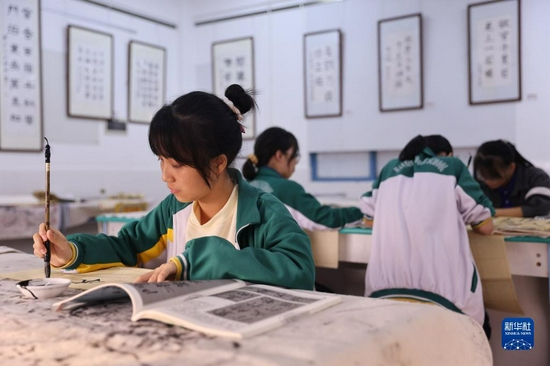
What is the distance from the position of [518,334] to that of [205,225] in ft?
4.53

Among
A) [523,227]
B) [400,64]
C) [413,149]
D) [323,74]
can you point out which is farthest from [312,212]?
[323,74]

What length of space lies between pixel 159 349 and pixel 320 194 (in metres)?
3.77

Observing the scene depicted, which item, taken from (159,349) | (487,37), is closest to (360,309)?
(159,349)

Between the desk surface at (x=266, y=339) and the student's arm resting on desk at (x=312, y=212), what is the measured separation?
1.40 meters

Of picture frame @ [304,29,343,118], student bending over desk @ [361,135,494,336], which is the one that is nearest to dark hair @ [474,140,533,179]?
student bending over desk @ [361,135,494,336]

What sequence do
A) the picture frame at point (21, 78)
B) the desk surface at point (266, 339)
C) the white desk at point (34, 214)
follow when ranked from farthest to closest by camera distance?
the picture frame at point (21, 78) → the white desk at point (34, 214) → the desk surface at point (266, 339)

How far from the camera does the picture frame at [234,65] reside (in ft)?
15.4

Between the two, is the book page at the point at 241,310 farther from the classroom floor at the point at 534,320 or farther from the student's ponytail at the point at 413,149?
the classroom floor at the point at 534,320

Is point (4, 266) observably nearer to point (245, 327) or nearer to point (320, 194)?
point (245, 327)

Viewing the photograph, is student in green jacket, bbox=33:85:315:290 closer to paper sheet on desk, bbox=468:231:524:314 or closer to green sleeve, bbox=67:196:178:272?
green sleeve, bbox=67:196:178:272

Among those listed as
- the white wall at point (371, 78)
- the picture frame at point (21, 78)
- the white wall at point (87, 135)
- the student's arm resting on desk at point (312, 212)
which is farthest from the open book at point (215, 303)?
the picture frame at point (21, 78)

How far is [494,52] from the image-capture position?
144 inches

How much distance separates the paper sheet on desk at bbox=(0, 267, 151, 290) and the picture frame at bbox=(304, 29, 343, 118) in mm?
3252

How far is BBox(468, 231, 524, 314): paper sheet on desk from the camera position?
1.88m
